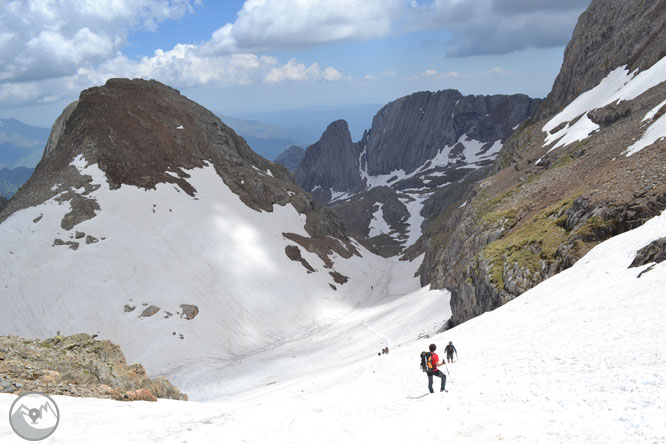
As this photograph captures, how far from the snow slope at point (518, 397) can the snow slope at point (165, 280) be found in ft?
129

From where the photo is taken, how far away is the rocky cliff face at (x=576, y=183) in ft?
98.7

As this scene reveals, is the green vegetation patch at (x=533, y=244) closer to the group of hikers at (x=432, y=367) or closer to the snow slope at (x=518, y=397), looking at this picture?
the snow slope at (x=518, y=397)

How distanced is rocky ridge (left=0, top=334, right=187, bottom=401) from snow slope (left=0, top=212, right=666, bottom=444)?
1.67m

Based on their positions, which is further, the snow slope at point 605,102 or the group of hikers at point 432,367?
the snow slope at point 605,102

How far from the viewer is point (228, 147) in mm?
104438

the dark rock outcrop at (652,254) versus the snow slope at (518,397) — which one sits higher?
the dark rock outcrop at (652,254)

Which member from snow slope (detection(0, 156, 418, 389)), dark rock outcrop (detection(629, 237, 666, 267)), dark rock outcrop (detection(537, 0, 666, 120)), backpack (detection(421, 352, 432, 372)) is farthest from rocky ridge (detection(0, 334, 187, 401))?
dark rock outcrop (detection(537, 0, 666, 120))

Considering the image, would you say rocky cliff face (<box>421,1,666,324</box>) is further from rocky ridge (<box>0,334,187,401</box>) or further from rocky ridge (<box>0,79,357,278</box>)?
rocky ridge (<box>0,79,357,278</box>)

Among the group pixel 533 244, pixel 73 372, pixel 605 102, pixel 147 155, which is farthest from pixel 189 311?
pixel 605 102

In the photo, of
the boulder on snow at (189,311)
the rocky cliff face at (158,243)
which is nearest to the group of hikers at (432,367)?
the rocky cliff face at (158,243)

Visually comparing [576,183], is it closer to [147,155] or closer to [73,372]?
[73,372]

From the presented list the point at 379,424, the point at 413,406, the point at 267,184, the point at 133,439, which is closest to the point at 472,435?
the point at 379,424

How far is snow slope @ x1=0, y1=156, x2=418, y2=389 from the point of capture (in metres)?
53.2

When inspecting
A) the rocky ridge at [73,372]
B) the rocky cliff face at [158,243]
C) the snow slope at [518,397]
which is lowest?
the snow slope at [518,397]
